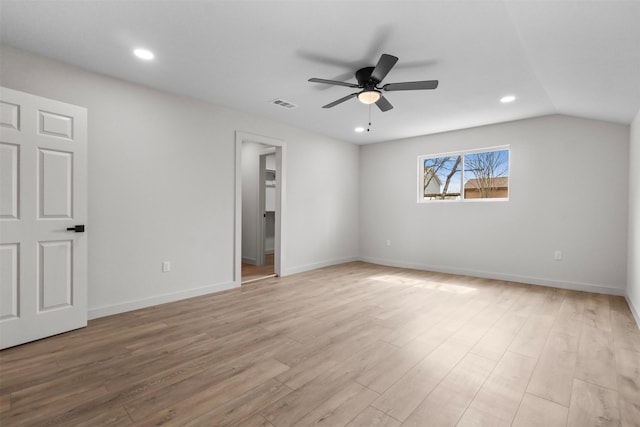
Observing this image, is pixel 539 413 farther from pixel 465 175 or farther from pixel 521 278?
pixel 465 175

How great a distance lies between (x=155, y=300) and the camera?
11.7 ft

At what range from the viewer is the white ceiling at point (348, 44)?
81.6 inches

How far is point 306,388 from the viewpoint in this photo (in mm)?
1930

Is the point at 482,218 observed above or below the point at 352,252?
above

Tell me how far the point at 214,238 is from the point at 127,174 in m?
1.32

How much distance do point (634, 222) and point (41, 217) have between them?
6.21 metres

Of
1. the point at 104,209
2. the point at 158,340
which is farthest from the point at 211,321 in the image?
the point at 104,209

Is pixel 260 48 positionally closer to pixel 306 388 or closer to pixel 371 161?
pixel 306 388

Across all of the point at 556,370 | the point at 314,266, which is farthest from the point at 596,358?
the point at 314,266

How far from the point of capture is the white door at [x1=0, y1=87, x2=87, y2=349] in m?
2.47

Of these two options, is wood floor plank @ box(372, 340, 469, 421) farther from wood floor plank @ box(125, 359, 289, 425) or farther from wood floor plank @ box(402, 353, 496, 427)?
wood floor plank @ box(125, 359, 289, 425)

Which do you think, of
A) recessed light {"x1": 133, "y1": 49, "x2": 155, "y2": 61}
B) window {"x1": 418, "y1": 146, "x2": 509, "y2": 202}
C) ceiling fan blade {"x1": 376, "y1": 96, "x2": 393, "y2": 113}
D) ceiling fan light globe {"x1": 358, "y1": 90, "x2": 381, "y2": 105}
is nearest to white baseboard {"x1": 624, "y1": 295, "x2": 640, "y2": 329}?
window {"x1": 418, "y1": 146, "x2": 509, "y2": 202}

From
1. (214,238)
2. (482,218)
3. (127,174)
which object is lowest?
(214,238)

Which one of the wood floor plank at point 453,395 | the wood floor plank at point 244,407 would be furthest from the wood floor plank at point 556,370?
the wood floor plank at point 244,407
